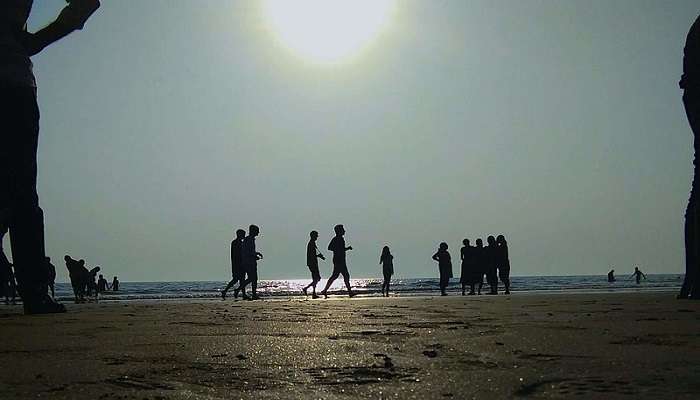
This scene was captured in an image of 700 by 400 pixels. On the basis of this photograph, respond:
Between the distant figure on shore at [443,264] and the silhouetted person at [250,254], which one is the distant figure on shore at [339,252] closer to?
the silhouetted person at [250,254]

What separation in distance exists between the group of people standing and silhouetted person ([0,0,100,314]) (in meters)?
13.7

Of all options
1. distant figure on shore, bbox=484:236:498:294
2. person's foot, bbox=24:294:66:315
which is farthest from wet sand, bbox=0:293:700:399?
distant figure on shore, bbox=484:236:498:294

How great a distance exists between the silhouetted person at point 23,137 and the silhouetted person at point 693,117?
6582 mm

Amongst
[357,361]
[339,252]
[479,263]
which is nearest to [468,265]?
[479,263]

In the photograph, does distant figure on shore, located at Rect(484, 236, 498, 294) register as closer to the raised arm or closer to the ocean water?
the ocean water

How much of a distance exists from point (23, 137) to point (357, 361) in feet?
17.4

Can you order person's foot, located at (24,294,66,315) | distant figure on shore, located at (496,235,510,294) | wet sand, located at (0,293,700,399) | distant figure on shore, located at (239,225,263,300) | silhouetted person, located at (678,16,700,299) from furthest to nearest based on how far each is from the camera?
distant figure on shore, located at (496,235,510,294)
distant figure on shore, located at (239,225,263,300)
silhouetted person, located at (678,16,700,299)
person's foot, located at (24,294,66,315)
wet sand, located at (0,293,700,399)

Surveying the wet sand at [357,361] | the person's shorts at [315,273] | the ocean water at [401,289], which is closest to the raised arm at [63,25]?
the wet sand at [357,361]

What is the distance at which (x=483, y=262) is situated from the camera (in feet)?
65.5

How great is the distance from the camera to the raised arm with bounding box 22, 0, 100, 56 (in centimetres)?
748

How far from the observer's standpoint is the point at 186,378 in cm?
290

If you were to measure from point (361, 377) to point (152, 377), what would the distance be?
84 centimetres

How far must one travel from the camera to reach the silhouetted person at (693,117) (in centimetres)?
823

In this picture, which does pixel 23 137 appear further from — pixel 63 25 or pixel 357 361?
pixel 357 361
